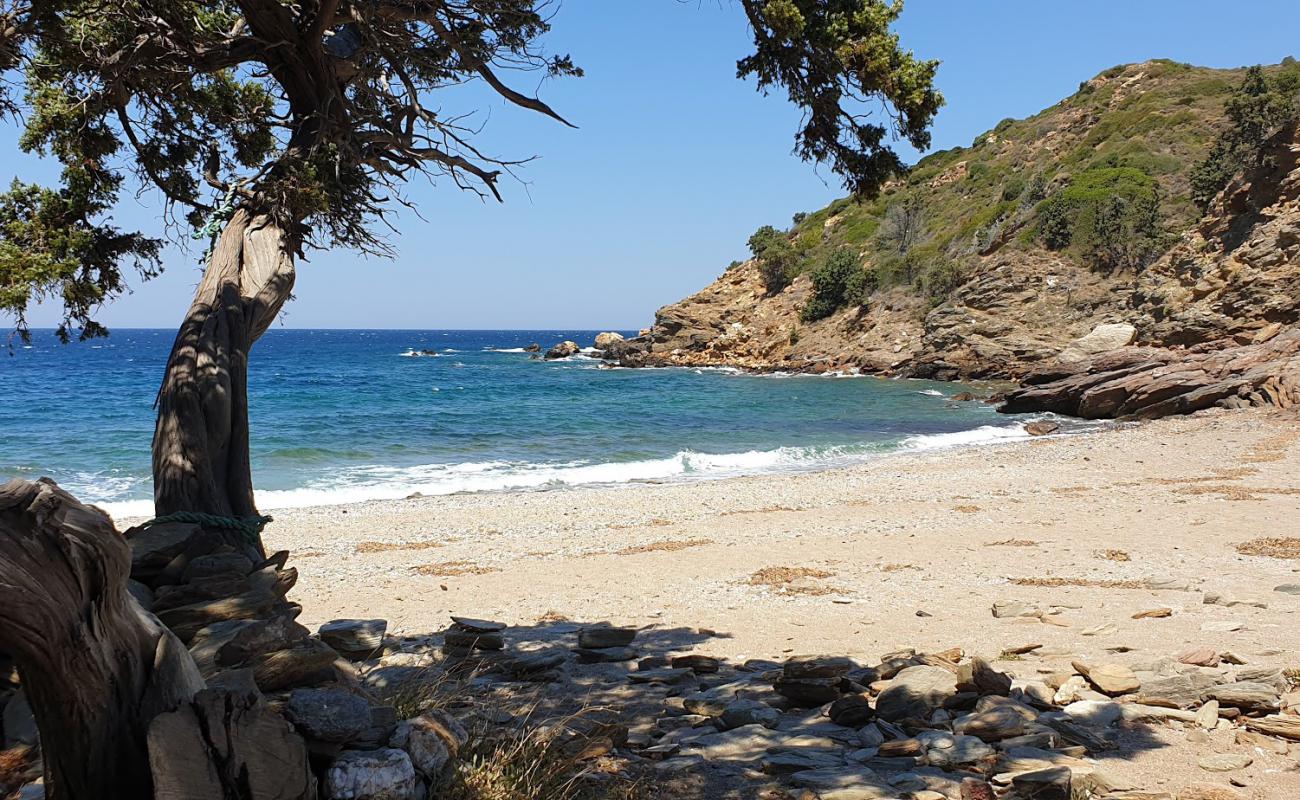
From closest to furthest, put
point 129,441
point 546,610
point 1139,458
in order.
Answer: point 546,610 < point 1139,458 < point 129,441

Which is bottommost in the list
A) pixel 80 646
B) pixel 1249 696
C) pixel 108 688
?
pixel 1249 696

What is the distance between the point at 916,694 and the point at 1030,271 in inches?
1951

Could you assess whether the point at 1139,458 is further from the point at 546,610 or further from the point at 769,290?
the point at 769,290

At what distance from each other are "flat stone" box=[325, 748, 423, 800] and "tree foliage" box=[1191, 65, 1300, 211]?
47870 millimetres

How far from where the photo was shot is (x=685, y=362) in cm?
6594

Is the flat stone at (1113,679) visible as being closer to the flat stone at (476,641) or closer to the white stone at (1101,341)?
the flat stone at (476,641)

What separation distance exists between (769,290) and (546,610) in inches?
2461

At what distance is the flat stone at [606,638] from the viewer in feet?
23.7

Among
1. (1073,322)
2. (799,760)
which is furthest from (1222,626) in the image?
(1073,322)

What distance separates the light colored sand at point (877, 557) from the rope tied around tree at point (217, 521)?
3879mm

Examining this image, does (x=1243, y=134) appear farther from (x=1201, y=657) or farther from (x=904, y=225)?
(x=1201, y=657)

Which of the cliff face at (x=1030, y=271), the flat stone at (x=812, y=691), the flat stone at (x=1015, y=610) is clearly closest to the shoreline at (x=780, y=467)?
the cliff face at (x=1030, y=271)

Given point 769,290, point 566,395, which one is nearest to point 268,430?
point 566,395

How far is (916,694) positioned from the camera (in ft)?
16.9
